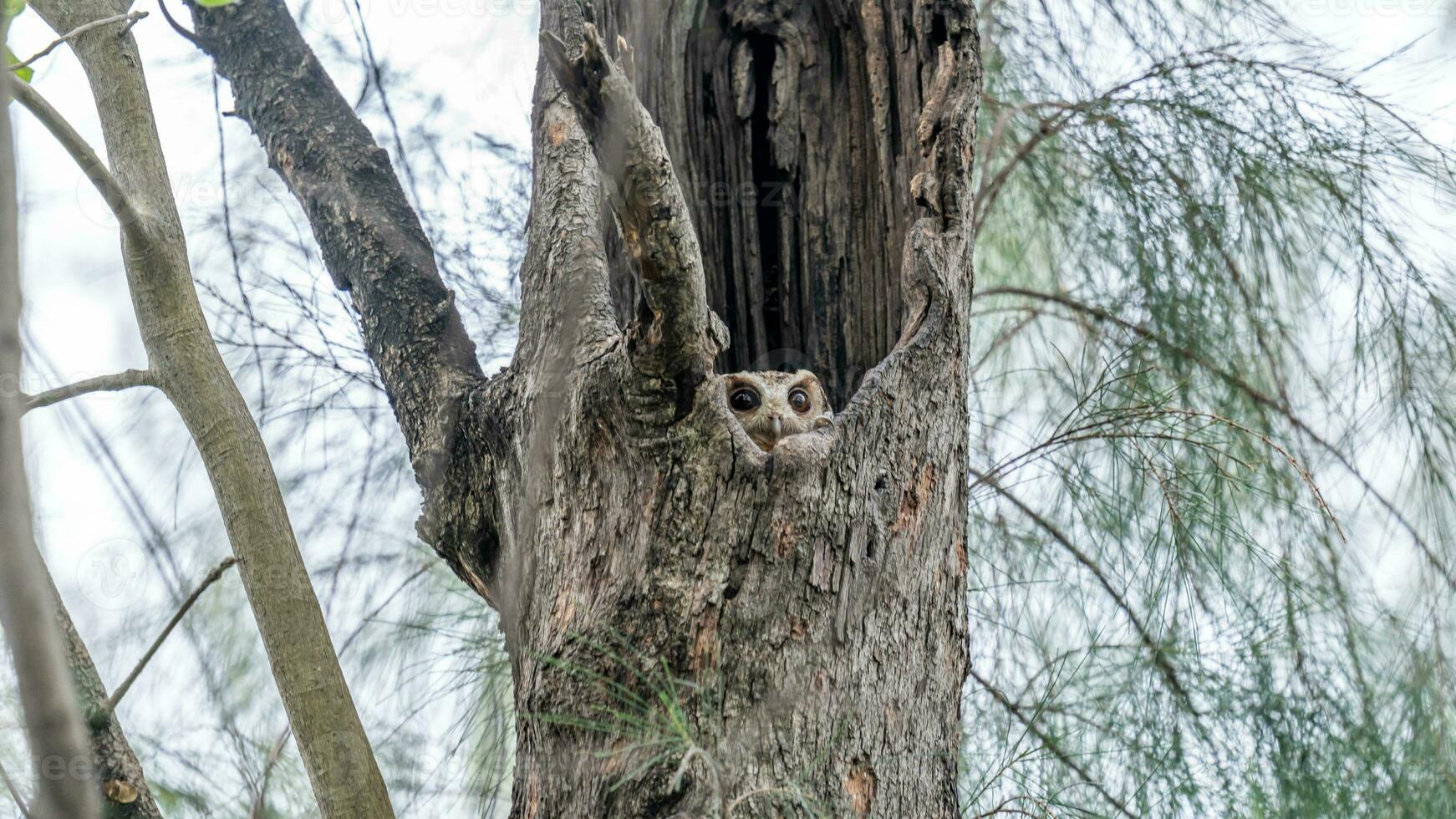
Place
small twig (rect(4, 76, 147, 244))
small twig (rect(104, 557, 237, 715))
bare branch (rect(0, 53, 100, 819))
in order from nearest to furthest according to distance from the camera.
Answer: bare branch (rect(0, 53, 100, 819)) < small twig (rect(104, 557, 237, 715)) < small twig (rect(4, 76, 147, 244))

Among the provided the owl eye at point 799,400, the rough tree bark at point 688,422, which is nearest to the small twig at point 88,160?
the rough tree bark at point 688,422

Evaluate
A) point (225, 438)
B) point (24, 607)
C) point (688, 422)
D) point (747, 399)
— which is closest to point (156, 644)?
point (225, 438)

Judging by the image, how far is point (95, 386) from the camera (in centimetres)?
154

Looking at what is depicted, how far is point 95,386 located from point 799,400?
1.11 m

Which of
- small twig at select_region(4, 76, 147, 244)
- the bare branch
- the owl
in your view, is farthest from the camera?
the owl

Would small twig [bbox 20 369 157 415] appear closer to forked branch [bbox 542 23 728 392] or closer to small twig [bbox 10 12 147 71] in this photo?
small twig [bbox 10 12 147 71]

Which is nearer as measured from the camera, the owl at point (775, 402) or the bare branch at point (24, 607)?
the bare branch at point (24, 607)

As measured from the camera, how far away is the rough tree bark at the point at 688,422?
1288 mm

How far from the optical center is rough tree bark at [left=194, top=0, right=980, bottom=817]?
50.7 inches

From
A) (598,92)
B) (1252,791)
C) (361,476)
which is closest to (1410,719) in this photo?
(1252,791)

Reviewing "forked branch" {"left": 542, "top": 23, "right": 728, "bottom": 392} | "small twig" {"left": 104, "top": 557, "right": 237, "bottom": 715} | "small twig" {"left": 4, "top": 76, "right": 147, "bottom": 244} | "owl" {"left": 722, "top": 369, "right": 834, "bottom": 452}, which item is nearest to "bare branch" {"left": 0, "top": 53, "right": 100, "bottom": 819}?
"forked branch" {"left": 542, "top": 23, "right": 728, "bottom": 392}

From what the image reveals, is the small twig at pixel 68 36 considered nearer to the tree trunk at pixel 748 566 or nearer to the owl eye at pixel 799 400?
the tree trunk at pixel 748 566

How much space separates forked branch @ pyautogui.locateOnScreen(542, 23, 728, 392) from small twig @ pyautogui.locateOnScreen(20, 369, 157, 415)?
2.41ft

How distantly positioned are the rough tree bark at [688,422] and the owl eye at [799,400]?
0.06m
